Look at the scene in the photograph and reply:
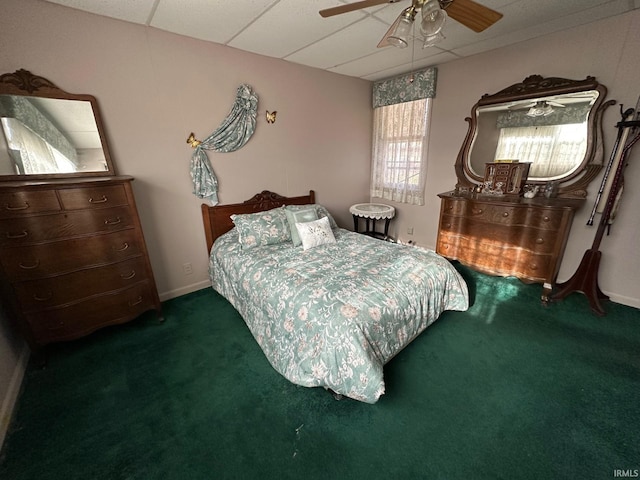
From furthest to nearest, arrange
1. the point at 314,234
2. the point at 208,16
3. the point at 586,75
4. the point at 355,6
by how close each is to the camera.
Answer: the point at 314,234
the point at 586,75
the point at 208,16
the point at 355,6

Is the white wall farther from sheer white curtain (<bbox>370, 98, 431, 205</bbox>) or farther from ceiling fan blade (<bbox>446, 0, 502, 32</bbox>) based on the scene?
ceiling fan blade (<bbox>446, 0, 502, 32</bbox>)

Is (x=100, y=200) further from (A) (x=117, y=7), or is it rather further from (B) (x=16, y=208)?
(A) (x=117, y=7)

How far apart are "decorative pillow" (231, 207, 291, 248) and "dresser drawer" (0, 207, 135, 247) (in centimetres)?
90

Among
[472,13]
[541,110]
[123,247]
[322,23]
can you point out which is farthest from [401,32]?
[123,247]

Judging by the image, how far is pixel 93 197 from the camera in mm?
1846

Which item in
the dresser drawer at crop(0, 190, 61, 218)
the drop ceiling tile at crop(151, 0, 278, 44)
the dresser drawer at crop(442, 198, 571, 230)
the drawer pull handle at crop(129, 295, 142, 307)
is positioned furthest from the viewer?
the dresser drawer at crop(442, 198, 571, 230)

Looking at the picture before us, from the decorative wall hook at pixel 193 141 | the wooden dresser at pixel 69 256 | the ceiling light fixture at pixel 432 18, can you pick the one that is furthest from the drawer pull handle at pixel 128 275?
the ceiling light fixture at pixel 432 18

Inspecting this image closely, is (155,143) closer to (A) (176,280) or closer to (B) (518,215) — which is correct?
(A) (176,280)

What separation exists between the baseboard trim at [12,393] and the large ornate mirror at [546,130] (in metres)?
4.30

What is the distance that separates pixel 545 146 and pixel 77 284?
14.1 ft

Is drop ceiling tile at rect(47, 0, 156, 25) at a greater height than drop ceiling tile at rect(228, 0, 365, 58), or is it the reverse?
drop ceiling tile at rect(47, 0, 156, 25)

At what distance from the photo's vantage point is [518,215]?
2.45m

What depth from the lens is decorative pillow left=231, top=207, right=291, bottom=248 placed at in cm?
259

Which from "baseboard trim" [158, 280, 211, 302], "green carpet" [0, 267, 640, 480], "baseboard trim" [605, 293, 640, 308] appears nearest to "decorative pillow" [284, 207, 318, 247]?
"green carpet" [0, 267, 640, 480]
